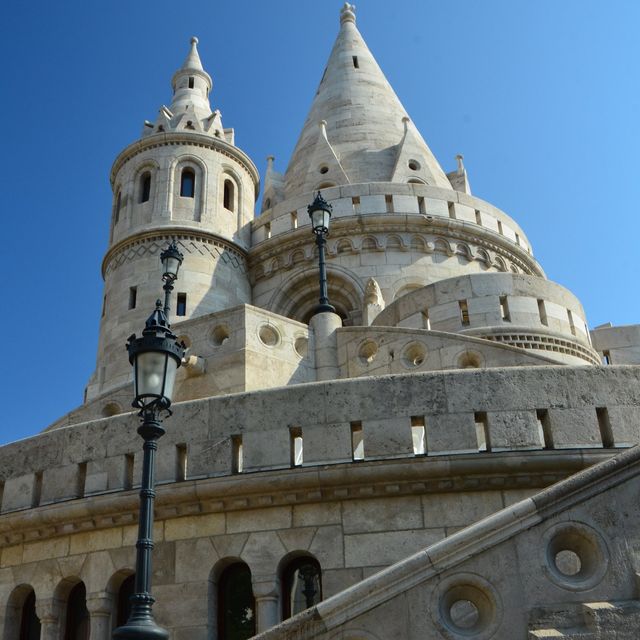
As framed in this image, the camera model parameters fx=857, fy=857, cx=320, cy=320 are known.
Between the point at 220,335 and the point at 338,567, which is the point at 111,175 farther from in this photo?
the point at 338,567

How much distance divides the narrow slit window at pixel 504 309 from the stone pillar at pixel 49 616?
358 inches

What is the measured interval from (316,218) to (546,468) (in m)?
7.27

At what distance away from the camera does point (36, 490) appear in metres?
9.55

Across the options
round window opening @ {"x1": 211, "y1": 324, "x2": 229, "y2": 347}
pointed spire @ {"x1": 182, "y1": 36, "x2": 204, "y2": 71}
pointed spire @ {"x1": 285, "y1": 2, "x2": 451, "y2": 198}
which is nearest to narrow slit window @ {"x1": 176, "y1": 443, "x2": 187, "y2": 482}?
round window opening @ {"x1": 211, "y1": 324, "x2": 229, "y2": 347}

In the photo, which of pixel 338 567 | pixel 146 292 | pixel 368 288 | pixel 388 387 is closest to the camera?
pixel 338 567

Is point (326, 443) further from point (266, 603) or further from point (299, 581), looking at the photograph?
point (266, 603)

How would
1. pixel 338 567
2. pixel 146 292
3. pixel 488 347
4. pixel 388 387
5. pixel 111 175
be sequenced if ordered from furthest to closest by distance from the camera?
pixel 111 175 → pixel 146 292 → pixel 488 347 → pixel 388 387 → pixel 338 567

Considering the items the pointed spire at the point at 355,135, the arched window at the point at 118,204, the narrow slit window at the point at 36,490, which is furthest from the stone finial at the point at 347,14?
the narrow slit window at the point at 36,490

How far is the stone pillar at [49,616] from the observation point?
8.64 m

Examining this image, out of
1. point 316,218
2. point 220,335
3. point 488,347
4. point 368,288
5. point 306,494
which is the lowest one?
point 306,494

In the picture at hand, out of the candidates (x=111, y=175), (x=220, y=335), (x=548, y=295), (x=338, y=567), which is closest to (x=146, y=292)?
(x=111, y=175)

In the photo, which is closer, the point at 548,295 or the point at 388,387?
the point at 388,387

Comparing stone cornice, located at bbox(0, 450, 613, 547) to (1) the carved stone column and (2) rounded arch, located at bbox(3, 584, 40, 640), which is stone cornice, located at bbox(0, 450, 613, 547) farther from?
(2) rounded arch, located at bbox(3, 584, 40, 640)

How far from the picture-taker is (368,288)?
1880 centimetres
